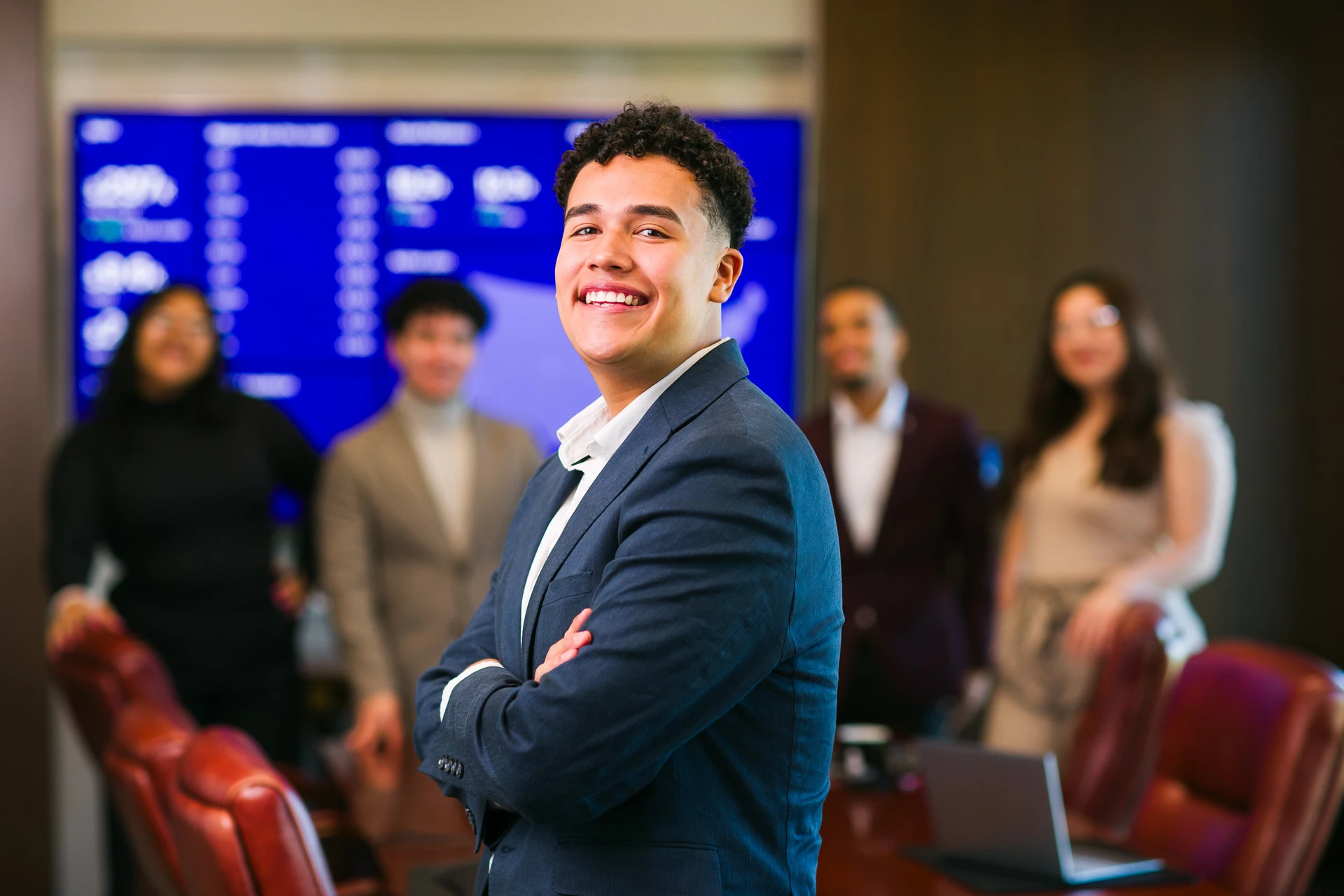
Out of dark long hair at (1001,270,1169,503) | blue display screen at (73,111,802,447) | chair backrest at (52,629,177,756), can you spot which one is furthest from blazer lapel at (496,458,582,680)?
blue display screen at (73,111,802,447)

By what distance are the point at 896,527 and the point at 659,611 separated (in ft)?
7.98

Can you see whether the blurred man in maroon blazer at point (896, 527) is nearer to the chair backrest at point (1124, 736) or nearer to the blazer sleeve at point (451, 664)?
the chair backrest at point (1124, 736)

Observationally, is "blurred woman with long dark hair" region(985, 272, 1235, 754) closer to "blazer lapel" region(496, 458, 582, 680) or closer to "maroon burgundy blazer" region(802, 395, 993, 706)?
"maroon burgundy blazer" region(802, 395, 993, 706)

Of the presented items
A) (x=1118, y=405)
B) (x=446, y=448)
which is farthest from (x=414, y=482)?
(x=1118, y=405)

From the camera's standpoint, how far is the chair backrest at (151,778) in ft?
6.18

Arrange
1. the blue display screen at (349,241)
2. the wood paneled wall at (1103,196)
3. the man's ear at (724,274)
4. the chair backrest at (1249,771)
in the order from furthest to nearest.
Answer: the wood paneled wall at (1103,196) → the blue display screen at (349,241) → the chair backrest at (1249,771) → the man's ear at (724,274)

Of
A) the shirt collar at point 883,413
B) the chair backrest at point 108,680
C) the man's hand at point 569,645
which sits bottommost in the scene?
the chair backrest at point 108,680

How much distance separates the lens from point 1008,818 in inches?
76.4

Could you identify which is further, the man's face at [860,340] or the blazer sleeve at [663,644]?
the man's face at [860,340]

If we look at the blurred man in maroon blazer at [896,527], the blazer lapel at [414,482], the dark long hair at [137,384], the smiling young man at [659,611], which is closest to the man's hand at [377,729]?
the blazer lapel at [414,482]

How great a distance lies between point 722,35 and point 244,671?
273 centimetres

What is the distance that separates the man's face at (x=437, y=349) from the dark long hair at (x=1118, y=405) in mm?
1503

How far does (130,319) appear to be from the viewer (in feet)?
11.7

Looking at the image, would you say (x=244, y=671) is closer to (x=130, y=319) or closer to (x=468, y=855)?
(x=130, y=319)
